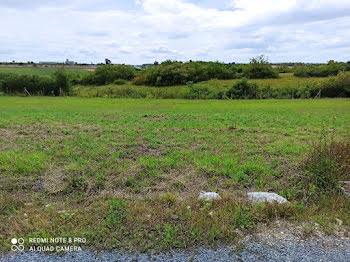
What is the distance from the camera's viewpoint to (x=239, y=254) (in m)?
3.01

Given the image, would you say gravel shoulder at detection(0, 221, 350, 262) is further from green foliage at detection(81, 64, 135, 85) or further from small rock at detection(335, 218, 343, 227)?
green foliage at detection(81, 64, 135, 85)

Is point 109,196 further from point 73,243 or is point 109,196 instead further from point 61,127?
point 61,127

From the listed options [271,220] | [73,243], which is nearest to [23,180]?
[73,243]

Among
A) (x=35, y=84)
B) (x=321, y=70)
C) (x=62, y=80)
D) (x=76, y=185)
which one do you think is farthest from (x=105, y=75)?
(x=76, y=185)

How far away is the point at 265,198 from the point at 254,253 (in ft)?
4.23

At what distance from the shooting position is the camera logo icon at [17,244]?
313cm

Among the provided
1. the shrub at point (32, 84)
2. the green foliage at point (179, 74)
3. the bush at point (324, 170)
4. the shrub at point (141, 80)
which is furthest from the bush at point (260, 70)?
the bush at point (324, 170)

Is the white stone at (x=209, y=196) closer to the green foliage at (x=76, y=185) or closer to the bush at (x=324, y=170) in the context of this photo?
the bush at (x=324, y=170)

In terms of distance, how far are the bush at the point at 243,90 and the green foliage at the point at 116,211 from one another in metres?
32.2

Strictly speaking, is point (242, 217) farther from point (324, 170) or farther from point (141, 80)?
point (141, 80)

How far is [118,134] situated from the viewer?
9.85m

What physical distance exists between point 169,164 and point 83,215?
2.64 meters

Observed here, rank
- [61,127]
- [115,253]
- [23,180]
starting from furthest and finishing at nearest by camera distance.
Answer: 1. [61,127]
2. [23,180]
3. [115,253]

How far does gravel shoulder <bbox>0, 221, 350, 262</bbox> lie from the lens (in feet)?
9.69
